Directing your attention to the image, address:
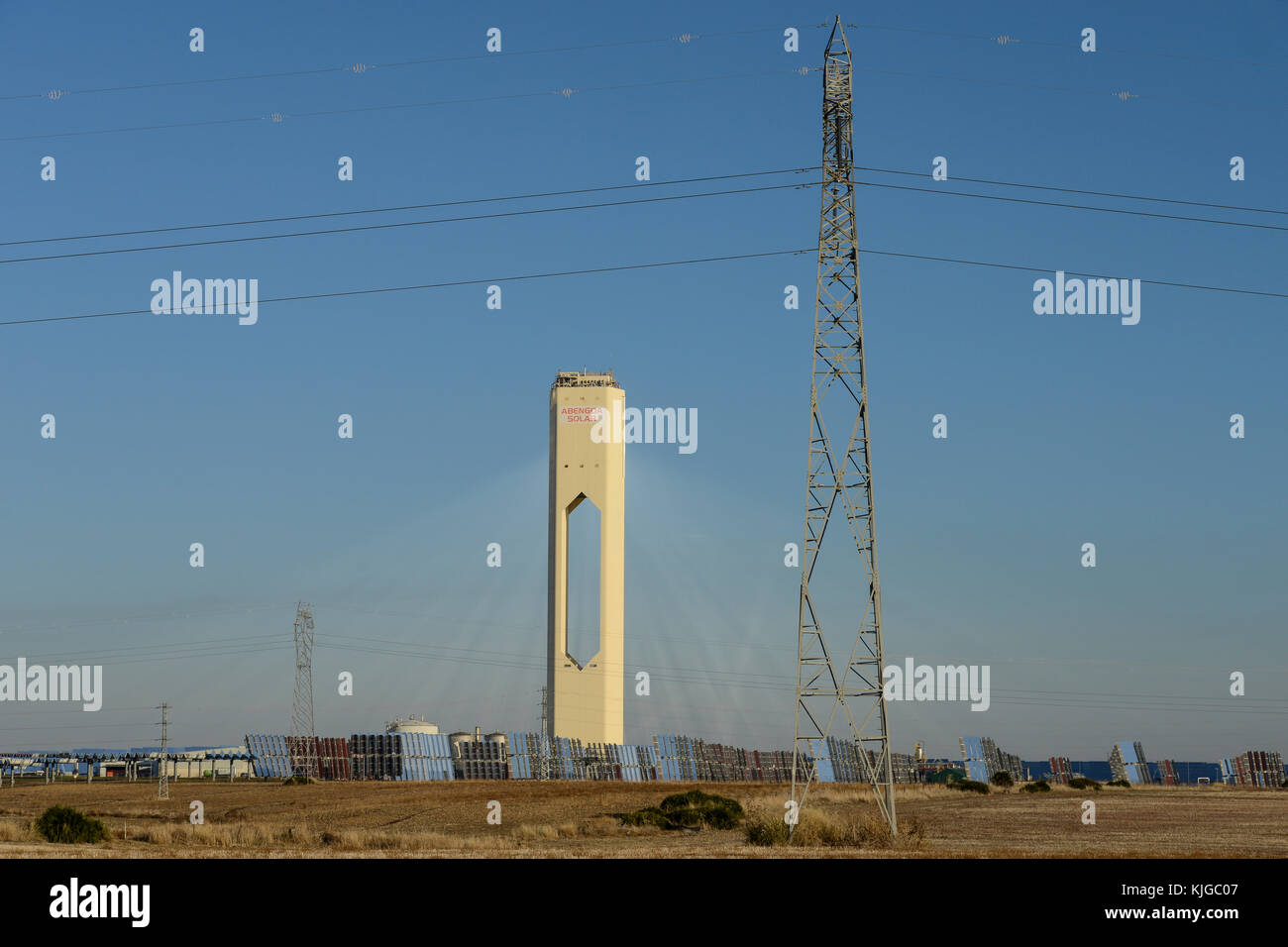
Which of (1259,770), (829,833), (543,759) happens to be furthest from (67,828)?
(1259,770)

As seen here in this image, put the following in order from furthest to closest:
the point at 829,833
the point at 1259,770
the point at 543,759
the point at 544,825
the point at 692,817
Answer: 1. the point at 1259,770
2. the point at 543,759
3. the point at 692,817
4. the point at 544,825
5. the point at 829,833

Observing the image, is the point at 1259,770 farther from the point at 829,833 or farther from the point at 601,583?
the point at 829,833

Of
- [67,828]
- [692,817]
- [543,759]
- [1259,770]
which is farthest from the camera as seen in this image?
[1259,770]

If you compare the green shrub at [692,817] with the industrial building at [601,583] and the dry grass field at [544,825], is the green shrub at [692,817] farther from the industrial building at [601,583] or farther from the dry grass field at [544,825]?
the industrial building at [601,583]

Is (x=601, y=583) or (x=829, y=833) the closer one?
(x=829, y=833)

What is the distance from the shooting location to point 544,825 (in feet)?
135

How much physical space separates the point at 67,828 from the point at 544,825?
14582 mm

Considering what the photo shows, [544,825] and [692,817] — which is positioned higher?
[544,825]

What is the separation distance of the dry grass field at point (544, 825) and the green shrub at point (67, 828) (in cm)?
49

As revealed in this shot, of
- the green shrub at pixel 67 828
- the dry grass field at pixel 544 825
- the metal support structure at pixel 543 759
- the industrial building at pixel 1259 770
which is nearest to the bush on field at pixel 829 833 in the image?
the dry grass field at pixel 544 825
